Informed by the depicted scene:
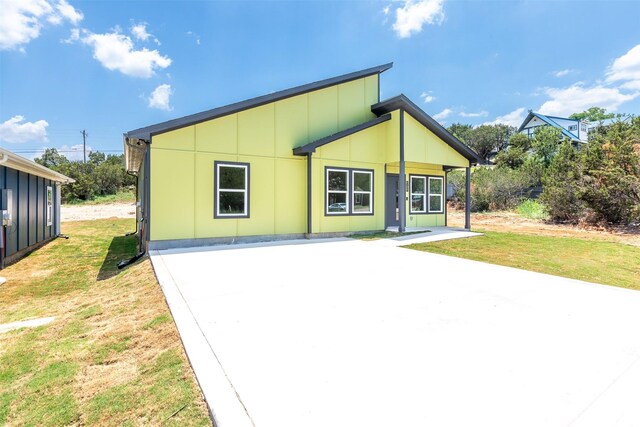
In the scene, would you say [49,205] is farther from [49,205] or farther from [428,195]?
[428,195]

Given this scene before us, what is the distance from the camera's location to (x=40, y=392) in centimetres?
261

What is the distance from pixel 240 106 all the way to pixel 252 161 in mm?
1540

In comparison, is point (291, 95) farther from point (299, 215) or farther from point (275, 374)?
point (275, 374)

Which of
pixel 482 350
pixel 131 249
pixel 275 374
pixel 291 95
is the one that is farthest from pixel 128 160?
pixel 482 350

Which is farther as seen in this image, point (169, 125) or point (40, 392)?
point (169, 125)

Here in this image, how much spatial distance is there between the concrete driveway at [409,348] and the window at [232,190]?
3600 mm

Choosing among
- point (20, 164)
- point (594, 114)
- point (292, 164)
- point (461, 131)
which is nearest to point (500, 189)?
point (292, 164)

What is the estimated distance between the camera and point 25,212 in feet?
31.3

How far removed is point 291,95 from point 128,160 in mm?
6429

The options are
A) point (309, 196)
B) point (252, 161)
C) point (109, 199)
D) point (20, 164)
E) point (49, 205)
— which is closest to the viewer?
point (20, 164)

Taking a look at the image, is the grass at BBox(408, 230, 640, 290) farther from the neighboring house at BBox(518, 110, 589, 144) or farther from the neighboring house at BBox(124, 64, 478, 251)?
the neighboring house at BBox(518, 110, 589, 144)

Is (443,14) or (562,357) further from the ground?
(443,14)

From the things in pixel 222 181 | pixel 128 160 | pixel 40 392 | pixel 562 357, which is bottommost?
pixel 40 392

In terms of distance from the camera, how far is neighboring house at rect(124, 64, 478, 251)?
821 centimetres
